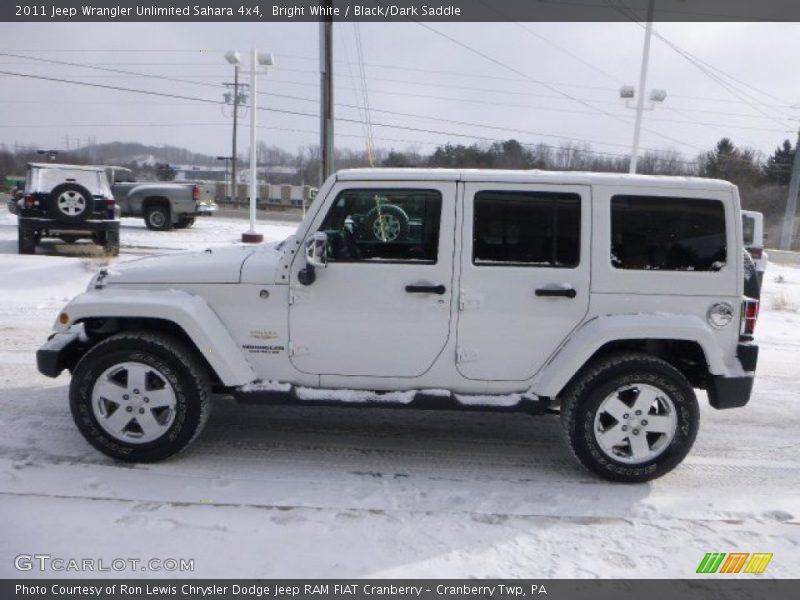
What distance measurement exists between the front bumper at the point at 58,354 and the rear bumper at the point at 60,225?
9292 millimetres

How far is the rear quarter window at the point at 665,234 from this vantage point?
384 centimetres

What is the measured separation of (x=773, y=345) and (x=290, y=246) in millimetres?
6540

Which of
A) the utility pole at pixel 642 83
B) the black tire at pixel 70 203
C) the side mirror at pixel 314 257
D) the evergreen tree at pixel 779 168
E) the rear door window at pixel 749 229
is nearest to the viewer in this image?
the side mirror at pixel 314 257

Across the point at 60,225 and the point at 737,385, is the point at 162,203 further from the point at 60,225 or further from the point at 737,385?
the point at 737,385

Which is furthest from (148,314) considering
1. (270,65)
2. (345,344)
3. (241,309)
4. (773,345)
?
(270,65)

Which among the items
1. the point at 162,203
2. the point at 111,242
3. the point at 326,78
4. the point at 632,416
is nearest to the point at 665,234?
the point at 632,416

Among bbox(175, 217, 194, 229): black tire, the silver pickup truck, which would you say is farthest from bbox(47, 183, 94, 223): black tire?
bbox(175, 217, 194, 229): black tire

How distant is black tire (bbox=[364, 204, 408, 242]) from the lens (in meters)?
3.97

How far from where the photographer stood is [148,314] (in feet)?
12.5

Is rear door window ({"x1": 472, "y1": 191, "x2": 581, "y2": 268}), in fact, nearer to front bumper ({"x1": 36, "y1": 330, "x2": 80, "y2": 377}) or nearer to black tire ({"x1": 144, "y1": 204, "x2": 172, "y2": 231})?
front bumper ({"x1": 36, "y1": 330, "x2": 80, "y2": 377})

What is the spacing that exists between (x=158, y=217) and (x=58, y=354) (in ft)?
52.2

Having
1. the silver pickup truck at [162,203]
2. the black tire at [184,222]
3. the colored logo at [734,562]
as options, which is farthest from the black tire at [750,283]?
the black tire at [184,222]

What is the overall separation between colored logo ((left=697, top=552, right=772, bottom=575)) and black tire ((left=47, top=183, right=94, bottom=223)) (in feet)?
40.5

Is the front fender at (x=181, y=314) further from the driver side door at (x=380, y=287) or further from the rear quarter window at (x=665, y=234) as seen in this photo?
the rear quarter window at (x=665, y=234)
